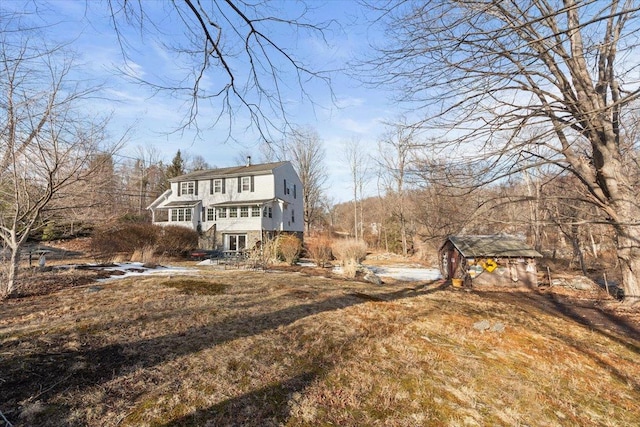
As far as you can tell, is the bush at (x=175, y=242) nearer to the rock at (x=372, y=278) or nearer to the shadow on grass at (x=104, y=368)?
the rock at (x=372, y=278)

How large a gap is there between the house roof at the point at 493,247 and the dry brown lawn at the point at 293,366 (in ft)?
19.1

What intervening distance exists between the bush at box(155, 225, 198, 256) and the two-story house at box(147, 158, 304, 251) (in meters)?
3.24

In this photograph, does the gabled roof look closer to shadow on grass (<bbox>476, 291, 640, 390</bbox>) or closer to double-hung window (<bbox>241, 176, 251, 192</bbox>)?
double-hung window (<bbox>241, 176, 251, 192</bbox>)

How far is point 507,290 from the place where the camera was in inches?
459

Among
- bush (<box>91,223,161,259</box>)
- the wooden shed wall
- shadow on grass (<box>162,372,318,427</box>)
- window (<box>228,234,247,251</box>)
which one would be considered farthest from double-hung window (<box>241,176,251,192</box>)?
shadow on grass (<box>162,372,318,427</box>)

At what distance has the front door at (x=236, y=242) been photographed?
2258 centimetres

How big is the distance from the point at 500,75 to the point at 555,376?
171 inches

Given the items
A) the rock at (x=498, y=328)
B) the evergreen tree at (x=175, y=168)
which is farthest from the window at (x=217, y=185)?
the rock at (x=498, y=328)

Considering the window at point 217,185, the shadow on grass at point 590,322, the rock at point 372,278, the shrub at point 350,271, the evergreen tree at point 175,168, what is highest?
the evergreen tree at point 175,168

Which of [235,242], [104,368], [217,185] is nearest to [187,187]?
[217,185]

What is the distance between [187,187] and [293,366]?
2569 cm

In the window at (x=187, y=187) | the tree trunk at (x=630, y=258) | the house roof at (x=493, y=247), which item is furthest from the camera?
the window at (x=187, y=187)

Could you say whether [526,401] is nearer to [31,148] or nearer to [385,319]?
[385,319]

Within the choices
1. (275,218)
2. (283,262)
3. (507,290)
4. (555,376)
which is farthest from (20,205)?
(275,218)
